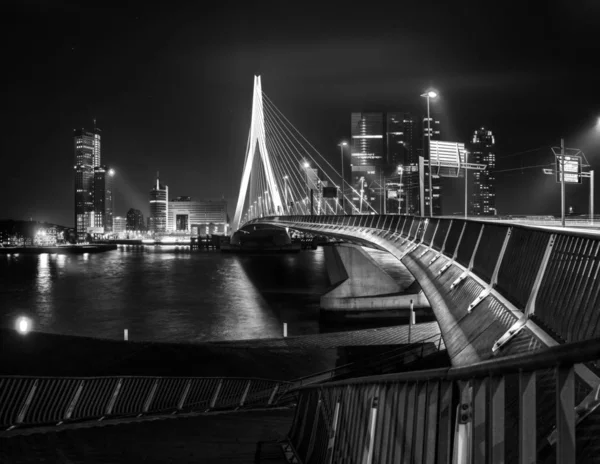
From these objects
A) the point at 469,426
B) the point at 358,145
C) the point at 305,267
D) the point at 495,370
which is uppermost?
the point at 358,145

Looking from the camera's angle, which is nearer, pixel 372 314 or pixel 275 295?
pixel 372 314

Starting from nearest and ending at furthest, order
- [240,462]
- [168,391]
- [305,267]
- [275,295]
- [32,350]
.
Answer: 1. [240,462]
2. [168,391]
3. [32,350]
4. [275,295]
5. [305,267]

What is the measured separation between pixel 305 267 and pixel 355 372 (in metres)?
61.8

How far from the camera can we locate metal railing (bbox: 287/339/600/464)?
177 centimetres

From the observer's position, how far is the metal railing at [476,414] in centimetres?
177

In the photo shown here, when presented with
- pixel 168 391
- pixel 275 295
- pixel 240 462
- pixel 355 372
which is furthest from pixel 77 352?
pixel 275 295

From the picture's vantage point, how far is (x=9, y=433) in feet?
30.2

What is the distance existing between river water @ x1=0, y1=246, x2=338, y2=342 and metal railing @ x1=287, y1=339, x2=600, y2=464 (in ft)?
94.1

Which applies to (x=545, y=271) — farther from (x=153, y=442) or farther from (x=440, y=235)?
(x=440, y=235)

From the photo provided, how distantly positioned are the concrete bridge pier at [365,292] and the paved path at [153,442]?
85.1 feet

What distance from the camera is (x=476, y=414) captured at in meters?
2.32

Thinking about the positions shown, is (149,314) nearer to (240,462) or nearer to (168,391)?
(168,391)

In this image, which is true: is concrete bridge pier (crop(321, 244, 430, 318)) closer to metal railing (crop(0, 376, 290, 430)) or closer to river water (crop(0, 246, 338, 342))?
river water (crop(0, 246, 338, 342))

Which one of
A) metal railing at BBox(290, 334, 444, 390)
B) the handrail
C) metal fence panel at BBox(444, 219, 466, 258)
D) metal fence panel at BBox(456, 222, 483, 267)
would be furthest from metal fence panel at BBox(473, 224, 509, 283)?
metal railing at BBox(290, 334, 444, 390)
